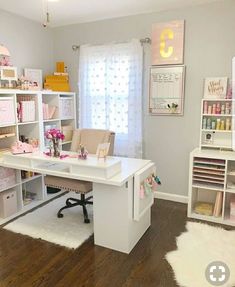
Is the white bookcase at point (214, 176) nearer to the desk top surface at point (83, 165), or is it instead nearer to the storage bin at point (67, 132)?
the desk top surface at point (83, 165)

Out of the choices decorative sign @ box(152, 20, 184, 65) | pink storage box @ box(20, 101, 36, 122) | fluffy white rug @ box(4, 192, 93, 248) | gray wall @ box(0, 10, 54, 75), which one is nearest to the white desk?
fluffy white rug @ box(4, 192, 93, 248)

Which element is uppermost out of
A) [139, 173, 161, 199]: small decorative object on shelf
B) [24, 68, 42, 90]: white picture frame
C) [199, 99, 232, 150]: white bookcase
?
[24, 68, 42, 90]: white picture frame

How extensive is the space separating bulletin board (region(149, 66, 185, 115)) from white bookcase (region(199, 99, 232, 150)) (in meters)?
0.34

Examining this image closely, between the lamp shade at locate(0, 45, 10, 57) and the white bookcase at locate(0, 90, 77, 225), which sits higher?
the lamp shade at locate(0, 45, 10, 57)

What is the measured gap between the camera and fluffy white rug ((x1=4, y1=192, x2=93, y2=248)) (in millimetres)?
2611

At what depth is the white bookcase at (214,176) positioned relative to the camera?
289 cm

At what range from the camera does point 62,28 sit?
3.96 metres

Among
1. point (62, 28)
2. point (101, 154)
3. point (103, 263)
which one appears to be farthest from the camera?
point (62, 28)

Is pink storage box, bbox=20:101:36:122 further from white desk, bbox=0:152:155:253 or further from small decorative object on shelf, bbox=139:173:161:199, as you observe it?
small decorative object on shelf, bbox=139:173:161:199

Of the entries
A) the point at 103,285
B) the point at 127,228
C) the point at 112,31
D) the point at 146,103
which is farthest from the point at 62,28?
the point at 103,285

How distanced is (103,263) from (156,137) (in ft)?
5.97

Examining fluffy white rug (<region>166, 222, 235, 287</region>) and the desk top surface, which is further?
the desk top surface

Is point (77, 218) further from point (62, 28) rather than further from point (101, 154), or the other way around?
point (62, 28)

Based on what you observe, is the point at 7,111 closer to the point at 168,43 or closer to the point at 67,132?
the point at 67,132
